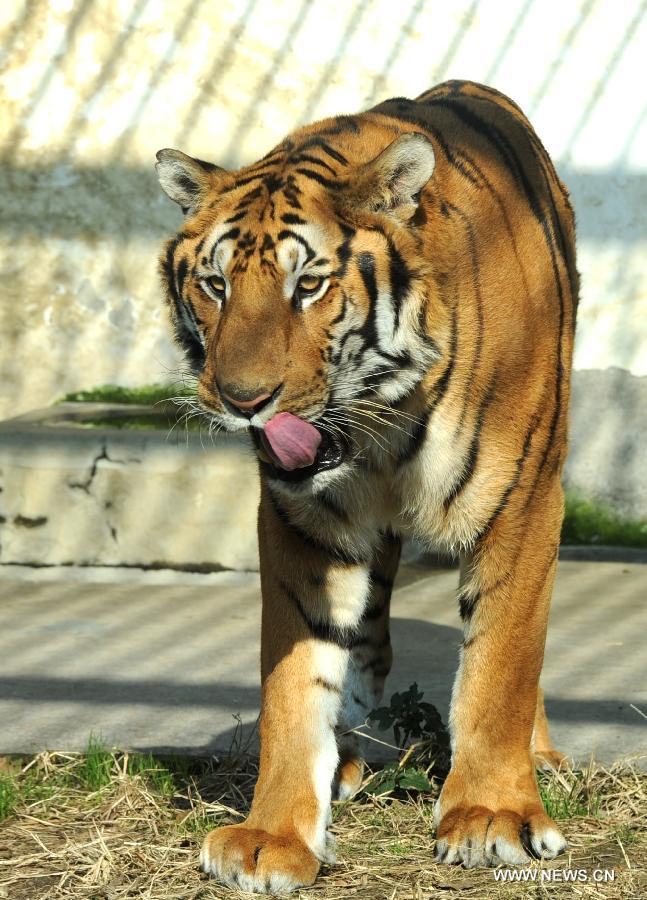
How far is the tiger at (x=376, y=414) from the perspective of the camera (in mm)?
2201

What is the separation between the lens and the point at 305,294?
2201 millimetres

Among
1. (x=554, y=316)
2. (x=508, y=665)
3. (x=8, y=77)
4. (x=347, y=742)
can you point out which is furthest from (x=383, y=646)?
(x=8, y=77)

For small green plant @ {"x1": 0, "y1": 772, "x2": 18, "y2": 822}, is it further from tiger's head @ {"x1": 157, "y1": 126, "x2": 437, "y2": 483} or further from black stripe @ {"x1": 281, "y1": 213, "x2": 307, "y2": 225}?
black stripe @ {"x1": 281, "y1": 213, "x2": 307, "y2": 225}

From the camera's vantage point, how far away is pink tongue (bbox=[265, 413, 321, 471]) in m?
2.14

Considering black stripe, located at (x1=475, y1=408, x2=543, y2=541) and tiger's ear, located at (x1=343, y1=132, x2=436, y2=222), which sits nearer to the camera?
→ tiger's ear, located at (x1=343, y1=132, x2=436, y2=222)

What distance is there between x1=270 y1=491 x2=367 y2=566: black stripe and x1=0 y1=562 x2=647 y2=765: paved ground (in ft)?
2.07

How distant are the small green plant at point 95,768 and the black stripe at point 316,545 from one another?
0.65 m

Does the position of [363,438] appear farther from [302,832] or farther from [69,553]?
[69,553]

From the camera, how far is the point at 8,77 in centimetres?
550

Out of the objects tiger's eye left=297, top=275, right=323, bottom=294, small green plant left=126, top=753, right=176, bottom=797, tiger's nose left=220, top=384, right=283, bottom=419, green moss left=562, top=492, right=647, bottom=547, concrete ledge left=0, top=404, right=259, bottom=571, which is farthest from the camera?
green moss left=562, top=492, right=647, bottom=547

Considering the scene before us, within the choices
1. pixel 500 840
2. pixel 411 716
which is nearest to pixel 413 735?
pixel 411 716

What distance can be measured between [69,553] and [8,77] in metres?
1.99

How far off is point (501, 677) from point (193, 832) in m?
0.61

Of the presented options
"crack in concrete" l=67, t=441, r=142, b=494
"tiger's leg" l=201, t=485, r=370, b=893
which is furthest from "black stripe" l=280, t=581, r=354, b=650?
→ "crack in concrete" l=67, t=441, r=142, b=494
